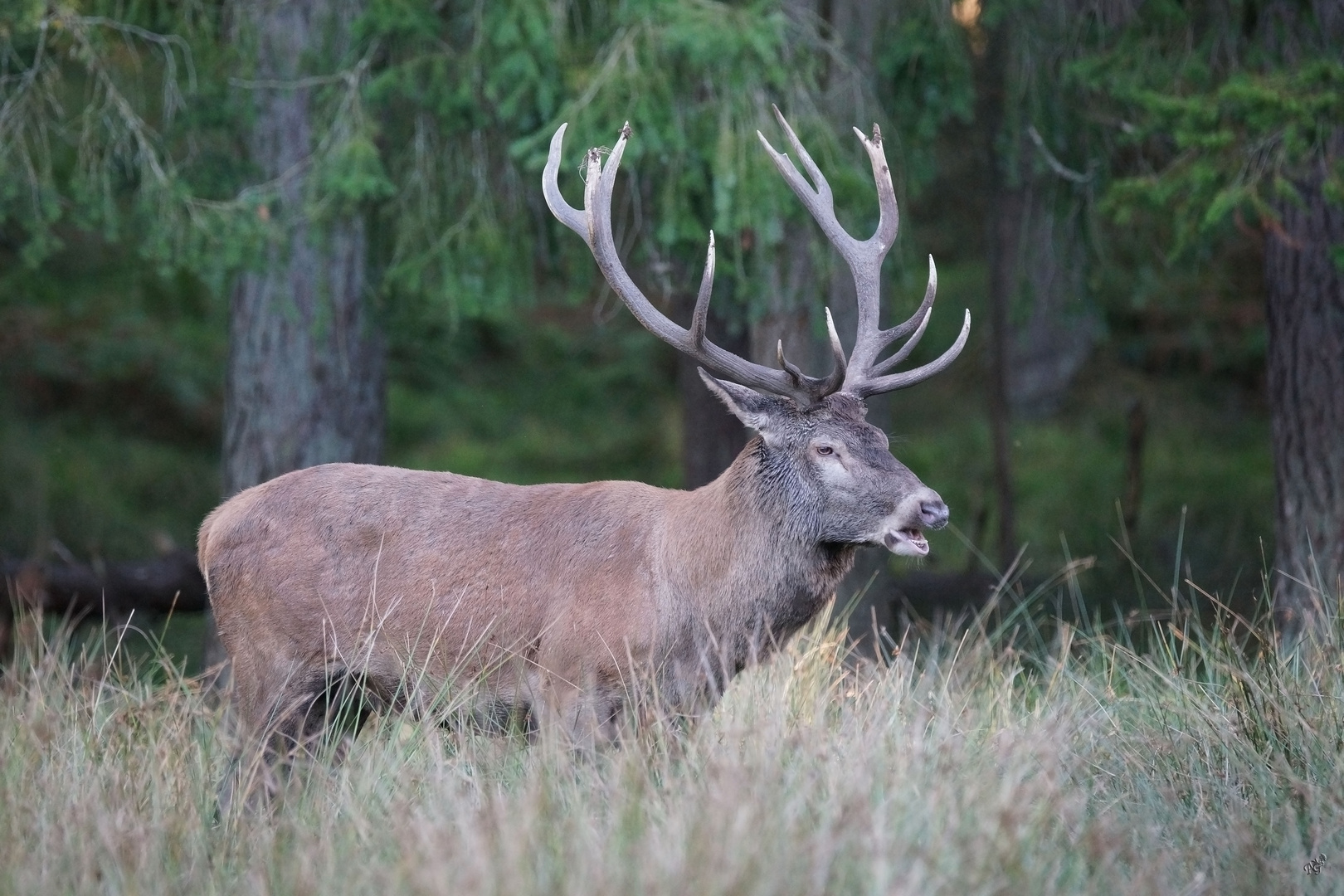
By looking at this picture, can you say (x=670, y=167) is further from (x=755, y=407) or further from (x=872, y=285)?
(x=755, y=407)

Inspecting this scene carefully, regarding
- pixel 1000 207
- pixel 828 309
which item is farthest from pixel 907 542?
pixel 1000 207

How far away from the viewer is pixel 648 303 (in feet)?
18.9

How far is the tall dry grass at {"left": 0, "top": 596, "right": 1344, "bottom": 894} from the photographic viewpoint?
3.60 meters

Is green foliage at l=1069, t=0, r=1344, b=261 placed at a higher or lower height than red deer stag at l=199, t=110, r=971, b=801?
higher

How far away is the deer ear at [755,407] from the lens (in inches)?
216

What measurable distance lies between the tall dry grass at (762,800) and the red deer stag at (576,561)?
0.29 metres

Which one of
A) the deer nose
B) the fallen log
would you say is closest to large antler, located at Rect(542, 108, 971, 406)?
the deer nose

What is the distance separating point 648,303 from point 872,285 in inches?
36.5

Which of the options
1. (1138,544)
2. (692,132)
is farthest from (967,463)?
(692,132)

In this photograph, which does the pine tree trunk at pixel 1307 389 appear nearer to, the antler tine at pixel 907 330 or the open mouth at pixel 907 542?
the antler tine at pixel 907 330

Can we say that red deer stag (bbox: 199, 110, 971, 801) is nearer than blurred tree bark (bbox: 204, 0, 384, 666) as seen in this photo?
Yes

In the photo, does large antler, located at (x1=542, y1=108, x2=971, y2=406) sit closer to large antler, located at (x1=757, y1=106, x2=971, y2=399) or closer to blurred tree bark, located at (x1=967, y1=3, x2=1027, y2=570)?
large antler, located at (x1=757, y1=106, x2=971, y2=399)

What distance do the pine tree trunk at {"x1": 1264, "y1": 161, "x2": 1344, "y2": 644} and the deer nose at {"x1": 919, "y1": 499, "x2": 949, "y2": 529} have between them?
2.78 metres

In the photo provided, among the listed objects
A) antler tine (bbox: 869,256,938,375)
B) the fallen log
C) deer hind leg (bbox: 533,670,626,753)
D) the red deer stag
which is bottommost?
the fallen log
